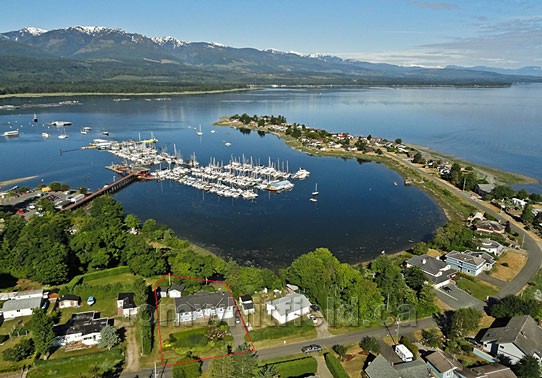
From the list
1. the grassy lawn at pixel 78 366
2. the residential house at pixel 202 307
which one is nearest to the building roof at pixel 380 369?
the residential house at pixel 202 307

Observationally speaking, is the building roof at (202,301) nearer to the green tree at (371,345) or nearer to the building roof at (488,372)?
the green tree at (371,345)

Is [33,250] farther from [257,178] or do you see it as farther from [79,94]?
[79,94]

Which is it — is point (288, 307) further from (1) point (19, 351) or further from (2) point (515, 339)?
(1) point (19, 351)

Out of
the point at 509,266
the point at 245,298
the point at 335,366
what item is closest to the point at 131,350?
the point at 245,298

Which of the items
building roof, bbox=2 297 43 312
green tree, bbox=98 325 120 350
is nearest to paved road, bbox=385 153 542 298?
green tree, bbox=98 325 120 350

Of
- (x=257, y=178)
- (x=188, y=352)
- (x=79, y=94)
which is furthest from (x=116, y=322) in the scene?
(x=79, y=94)
